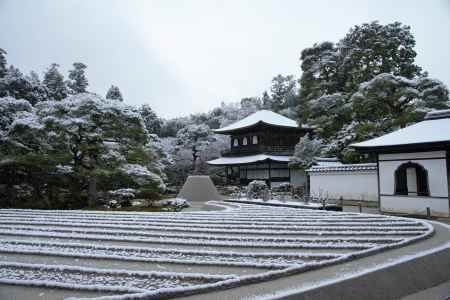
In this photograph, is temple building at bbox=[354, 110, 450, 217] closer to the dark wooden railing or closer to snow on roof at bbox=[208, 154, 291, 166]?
snow on roof at bbox=[208, 154, 291, 166]

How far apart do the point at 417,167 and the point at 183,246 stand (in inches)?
345

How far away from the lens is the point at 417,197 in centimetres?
1084

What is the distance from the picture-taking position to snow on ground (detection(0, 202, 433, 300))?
3.80 meters

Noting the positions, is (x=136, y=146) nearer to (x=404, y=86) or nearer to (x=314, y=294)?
(x=314, y=294)

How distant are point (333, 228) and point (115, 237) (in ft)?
14.4

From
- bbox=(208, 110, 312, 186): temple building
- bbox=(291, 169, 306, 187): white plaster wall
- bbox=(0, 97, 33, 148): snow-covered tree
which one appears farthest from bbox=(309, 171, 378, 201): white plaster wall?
bbox=(0, 97, 33, 148): snow-covered tree

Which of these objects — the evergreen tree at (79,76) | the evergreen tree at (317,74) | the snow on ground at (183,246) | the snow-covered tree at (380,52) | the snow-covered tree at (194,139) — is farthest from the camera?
the evergreen tree at (79,76)

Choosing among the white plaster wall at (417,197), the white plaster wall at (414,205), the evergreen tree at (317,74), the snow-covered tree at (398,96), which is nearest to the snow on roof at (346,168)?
the snow-covered tree at (398,96)

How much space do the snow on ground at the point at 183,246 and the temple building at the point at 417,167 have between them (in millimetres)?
2710

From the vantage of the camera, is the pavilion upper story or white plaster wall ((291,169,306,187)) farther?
the pavilion upper story

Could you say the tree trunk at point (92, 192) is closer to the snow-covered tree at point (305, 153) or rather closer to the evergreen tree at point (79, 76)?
the snow-covered tree at point (305, 153)

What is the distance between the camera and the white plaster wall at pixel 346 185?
15.4 metres

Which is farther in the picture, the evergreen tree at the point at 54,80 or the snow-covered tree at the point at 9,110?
the evergreen tree at the point at 54,80

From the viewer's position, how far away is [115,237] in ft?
21.4
